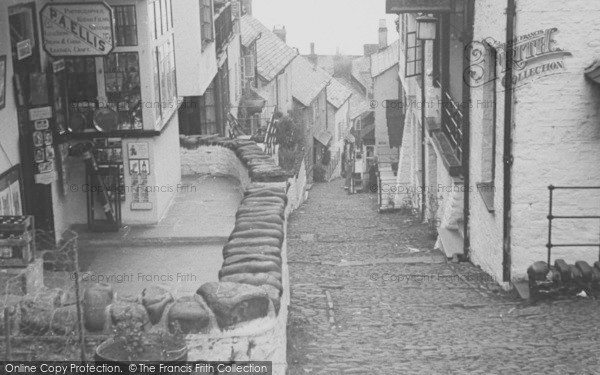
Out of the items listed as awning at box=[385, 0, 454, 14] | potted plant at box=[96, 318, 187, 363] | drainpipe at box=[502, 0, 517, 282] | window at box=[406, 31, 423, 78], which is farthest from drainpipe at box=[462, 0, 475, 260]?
potted plant at box=[96, 318, 187, 363]

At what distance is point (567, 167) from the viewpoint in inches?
447

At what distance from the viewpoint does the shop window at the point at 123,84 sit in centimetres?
1305

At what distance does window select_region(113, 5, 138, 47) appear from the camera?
13.0 metres

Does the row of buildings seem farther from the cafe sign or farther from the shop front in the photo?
the cafe sign

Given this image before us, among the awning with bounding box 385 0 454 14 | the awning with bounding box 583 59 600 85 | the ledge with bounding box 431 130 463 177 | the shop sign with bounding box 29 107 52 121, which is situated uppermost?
the awning with bounding box 385 0 454 14

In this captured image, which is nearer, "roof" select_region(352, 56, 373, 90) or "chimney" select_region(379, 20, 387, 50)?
"chimney" select_region(379, 20, 387, 50)

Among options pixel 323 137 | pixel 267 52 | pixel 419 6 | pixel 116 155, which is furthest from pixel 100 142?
pixel 323 137

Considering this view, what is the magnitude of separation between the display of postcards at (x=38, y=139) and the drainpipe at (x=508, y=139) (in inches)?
238

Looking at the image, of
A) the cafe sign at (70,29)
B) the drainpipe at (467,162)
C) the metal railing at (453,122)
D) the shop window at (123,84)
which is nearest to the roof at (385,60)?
the metal railing at (453,122)

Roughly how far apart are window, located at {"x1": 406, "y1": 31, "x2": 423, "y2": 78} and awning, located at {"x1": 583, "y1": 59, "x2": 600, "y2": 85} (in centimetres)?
1041

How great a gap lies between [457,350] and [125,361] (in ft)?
13.1

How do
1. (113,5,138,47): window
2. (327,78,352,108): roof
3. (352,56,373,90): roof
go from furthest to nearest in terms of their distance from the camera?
(352,56,373,90): roof < (327,78,352,108): roof < (113,5,138,47): window

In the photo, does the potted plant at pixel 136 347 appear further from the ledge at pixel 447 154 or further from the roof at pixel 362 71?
the roof at pixel 362 71

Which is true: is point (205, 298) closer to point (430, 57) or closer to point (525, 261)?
point (525, 261)
